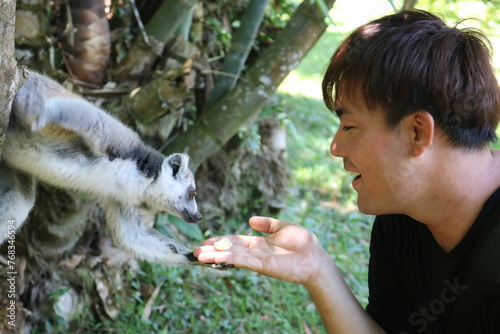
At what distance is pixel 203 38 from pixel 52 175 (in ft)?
8.53

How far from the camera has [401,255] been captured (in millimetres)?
2494

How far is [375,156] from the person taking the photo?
2.14 m

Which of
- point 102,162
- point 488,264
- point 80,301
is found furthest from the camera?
point 80,301

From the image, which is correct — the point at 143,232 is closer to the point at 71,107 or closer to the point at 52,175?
the point at 52,175

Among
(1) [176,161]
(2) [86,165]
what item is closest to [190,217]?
(1) [176,161]

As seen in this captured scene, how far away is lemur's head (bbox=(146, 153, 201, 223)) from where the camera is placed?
11.4 feet

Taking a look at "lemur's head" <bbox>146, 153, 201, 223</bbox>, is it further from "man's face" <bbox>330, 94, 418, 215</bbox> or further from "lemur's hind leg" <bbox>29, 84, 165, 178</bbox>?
"man's face" <bbox>330, 94, 418, 215</bbox>

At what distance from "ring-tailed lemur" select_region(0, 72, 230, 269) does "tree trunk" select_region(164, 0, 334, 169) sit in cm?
91

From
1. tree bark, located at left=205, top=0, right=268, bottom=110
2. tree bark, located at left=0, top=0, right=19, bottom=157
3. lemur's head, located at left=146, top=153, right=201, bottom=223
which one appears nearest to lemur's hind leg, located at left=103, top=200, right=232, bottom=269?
lemur's head, located at left=146, top=153, right=201, bottom=223

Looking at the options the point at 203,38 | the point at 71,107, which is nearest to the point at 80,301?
the point at 71,107

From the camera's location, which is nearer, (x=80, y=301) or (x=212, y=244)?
(x=212, y=244)

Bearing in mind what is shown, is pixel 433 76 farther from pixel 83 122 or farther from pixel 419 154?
pixel 83 122

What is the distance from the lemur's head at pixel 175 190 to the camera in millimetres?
3475

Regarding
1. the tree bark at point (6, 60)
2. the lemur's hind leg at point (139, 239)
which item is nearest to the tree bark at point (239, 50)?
the lemur's hind leg at point (139, 239)
